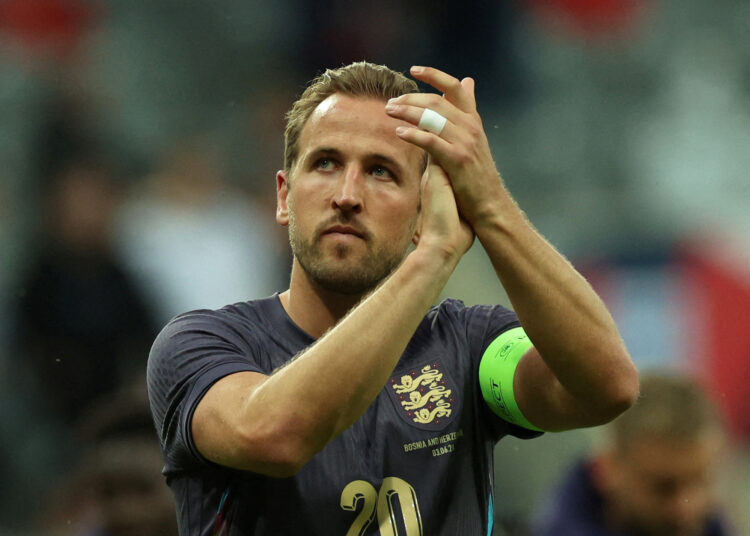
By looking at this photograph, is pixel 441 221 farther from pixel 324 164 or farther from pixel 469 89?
pixel 324 164

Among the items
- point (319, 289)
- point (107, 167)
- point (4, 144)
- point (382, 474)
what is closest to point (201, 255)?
point (107, 167)

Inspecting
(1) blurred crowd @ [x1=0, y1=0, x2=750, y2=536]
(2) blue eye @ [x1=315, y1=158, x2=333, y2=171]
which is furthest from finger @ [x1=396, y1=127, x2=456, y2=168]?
(1) blurred crowd @ [x1=0, y1=0, x2=750, y2=536]

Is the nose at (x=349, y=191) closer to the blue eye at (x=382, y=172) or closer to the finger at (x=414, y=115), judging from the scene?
the blue eye at (x=382, y=172)

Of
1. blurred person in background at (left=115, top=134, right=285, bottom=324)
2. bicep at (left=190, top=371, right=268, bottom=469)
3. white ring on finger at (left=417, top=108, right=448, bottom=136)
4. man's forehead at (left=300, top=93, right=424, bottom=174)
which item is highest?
blurred person in background at (left=115, top=134, right=285, bottom=324)

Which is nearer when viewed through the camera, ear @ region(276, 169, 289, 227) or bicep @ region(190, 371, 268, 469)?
bicep @ region(190, 371, 268, 469)

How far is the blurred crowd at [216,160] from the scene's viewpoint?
4.15m

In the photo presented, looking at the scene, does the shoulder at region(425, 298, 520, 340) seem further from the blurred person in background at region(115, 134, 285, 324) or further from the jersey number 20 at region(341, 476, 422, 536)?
the blurred person in background at region(115, 134, 285, 324)

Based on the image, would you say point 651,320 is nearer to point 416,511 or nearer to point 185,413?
point 416,511

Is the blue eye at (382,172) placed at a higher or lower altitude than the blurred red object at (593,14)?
lower

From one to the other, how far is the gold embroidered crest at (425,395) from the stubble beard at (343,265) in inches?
10.4

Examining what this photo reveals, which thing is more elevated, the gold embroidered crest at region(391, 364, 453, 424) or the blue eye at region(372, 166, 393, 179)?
the blue eye at region(372, 166, 393, 179)

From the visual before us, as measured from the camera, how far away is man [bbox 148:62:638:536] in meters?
1.91

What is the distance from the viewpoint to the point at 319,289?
2.49 meters

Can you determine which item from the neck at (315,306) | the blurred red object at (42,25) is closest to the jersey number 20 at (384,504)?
the neck at (315,306)
